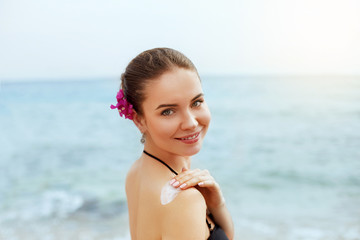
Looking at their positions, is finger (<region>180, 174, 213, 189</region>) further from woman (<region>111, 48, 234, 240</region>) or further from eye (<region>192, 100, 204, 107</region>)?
eye (<region>192, 100, 204, 107</region>)

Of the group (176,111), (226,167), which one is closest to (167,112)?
(176,111)

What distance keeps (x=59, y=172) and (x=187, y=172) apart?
364 inches

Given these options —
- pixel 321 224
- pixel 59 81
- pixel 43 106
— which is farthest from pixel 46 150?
pixel 59 81

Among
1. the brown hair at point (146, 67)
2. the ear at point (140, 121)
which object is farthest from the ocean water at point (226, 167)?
the brown hair at point (146, 67)

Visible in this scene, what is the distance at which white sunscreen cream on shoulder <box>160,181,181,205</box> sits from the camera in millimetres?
1676

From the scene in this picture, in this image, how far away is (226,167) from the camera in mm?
10820

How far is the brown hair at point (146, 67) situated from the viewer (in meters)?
1.74

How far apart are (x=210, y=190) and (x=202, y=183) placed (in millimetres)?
182

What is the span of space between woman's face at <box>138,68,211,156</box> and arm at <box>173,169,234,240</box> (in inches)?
4.8

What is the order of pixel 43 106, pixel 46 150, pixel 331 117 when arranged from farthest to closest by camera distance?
pixel 43 106 < pixel 331 117 < pixel 46 150

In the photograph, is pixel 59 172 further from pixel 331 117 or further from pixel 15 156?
pixel 331 117

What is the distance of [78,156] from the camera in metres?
12.4

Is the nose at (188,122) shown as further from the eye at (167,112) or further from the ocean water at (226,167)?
the ocean water at (226,167)

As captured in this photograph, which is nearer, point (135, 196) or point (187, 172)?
point (187, 172)
